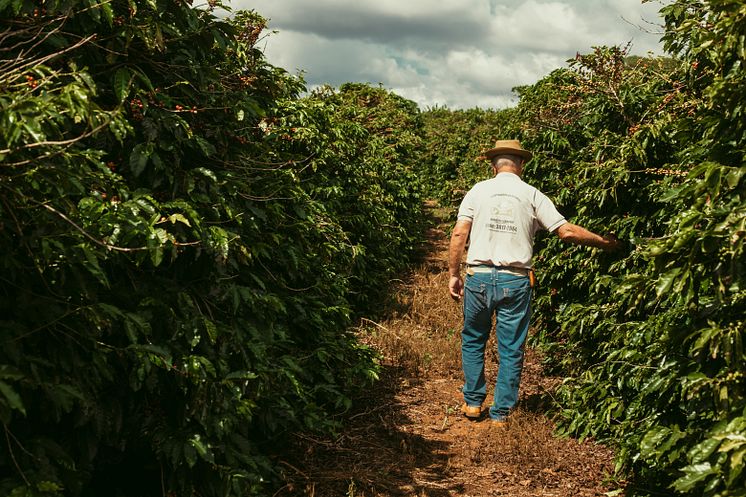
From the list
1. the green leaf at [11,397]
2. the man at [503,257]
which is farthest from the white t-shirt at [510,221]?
the green leaf at [11,397]

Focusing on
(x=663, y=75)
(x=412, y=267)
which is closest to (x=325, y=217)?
(x=663, y=75)

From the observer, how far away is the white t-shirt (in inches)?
197

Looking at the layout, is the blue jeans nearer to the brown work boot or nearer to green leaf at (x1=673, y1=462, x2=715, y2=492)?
the brown work boot

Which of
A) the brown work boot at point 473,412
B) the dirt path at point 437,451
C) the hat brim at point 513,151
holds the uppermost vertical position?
the hat brim at point 513,151

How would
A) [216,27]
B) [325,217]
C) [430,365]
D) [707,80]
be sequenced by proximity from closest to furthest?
[216,27]
[707,80]
[325,217]
[430,365]

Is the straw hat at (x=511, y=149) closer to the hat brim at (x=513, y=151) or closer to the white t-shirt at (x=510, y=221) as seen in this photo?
the hat brim at (x=513, y=151)

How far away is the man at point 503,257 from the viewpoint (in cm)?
502

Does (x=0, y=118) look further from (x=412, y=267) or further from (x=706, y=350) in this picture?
(x=412, y=267)

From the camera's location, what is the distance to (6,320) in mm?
2359

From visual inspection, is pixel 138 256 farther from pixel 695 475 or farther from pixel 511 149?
pixel 511 149

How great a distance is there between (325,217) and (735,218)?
4119 mm

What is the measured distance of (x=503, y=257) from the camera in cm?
502

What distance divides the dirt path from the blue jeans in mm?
263

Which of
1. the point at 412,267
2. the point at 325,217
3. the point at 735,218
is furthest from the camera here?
the point at 412,267
